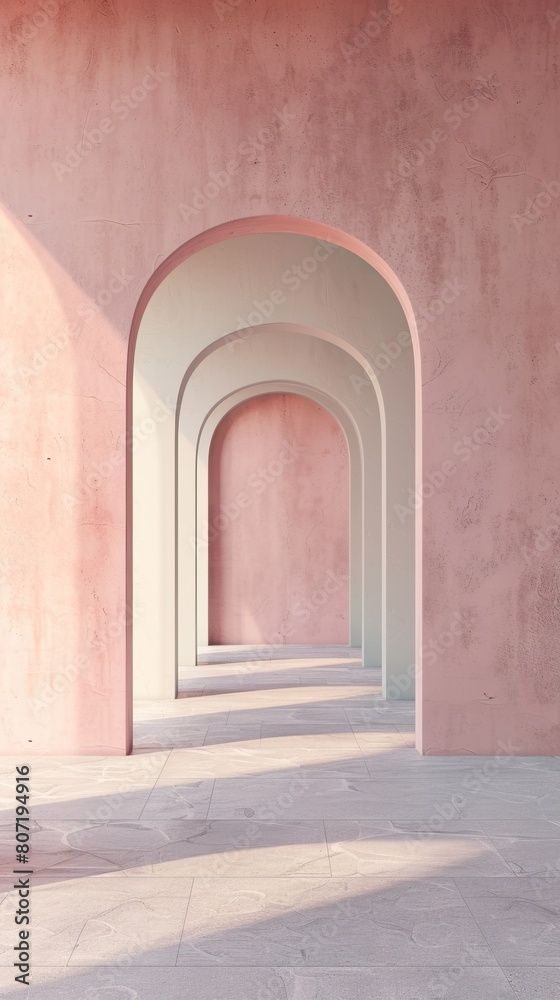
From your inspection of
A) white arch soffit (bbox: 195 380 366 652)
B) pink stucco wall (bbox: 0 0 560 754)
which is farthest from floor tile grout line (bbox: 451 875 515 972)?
white arch soffit (bbox: 195 380 366 652)

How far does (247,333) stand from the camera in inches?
404

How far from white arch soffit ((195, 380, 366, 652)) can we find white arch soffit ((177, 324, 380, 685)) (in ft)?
0.11

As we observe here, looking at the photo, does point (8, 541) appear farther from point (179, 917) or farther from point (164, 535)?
point (179, 917)

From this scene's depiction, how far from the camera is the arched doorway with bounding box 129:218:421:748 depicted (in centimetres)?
943

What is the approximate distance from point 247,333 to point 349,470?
5053 millimetres

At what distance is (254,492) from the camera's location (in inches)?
618

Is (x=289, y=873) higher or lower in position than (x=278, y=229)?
lower

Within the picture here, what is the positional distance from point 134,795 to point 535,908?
2697 mm

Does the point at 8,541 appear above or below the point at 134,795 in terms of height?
above

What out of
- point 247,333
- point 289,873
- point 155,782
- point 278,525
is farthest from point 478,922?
point 278,525

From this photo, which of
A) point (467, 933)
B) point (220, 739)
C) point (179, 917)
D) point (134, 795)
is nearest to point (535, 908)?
point (467, 933)

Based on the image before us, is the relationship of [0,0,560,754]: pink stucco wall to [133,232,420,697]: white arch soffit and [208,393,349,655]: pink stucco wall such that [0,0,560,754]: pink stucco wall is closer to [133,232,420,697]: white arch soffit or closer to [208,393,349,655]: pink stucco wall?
[133,232,420,697]: white arch soffit

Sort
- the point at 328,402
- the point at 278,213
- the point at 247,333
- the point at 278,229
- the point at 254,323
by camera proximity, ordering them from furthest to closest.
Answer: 1. the point at 328,402
2. the point at 247,333
3. the point at 254,323
4. the point at 278,229
5. the point at 278,213

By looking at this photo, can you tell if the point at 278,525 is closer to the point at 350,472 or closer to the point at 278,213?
A: the point at 350,472
